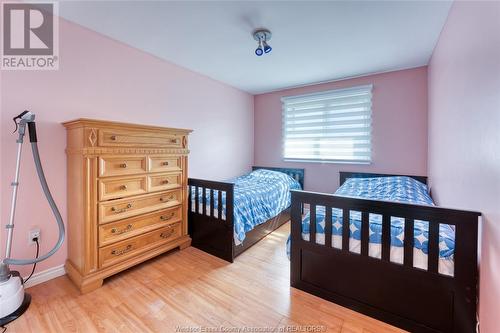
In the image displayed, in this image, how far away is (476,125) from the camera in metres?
1.28

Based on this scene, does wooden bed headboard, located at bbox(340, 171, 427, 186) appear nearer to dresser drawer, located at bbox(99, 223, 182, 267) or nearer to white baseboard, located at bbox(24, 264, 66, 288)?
dresser drawer, located at bbox(99, 223, 182, 267)

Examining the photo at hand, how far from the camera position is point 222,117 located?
3.66 m

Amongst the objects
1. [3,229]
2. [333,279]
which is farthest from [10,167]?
[333,279]

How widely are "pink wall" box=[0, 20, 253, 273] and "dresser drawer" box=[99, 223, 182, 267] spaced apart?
1.59 ft

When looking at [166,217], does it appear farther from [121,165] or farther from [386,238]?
[386,238]

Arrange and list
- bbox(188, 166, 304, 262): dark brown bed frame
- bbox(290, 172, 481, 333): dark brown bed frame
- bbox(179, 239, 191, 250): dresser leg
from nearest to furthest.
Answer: bbox(290, 172, 481, 333): dark brown bed frame < bbox(188, 166, 304, 262): dark brown bed frame < bbox(179, 239, 191, 250): dresser leg

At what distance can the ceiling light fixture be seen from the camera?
208 cm

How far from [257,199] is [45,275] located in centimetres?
205

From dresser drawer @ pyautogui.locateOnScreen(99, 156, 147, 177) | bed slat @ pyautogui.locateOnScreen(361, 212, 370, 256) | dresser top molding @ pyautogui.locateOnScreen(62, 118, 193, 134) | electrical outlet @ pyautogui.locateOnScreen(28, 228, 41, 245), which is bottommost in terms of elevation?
electrical outlet @ pyautogui.locateOnScreen(28, 228, 41, 245)

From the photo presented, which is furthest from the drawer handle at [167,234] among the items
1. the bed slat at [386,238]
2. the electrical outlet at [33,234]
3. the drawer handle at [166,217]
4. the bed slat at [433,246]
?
the bed slat at [433,246]

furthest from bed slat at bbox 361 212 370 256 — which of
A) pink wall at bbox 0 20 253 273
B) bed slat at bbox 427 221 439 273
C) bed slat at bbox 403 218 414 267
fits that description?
pink wall at bbox 0 20 253 273

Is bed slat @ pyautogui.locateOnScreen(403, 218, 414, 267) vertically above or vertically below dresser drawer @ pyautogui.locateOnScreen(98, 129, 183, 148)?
below

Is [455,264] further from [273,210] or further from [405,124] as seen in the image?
[405,124]

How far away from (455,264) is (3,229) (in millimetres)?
3072
